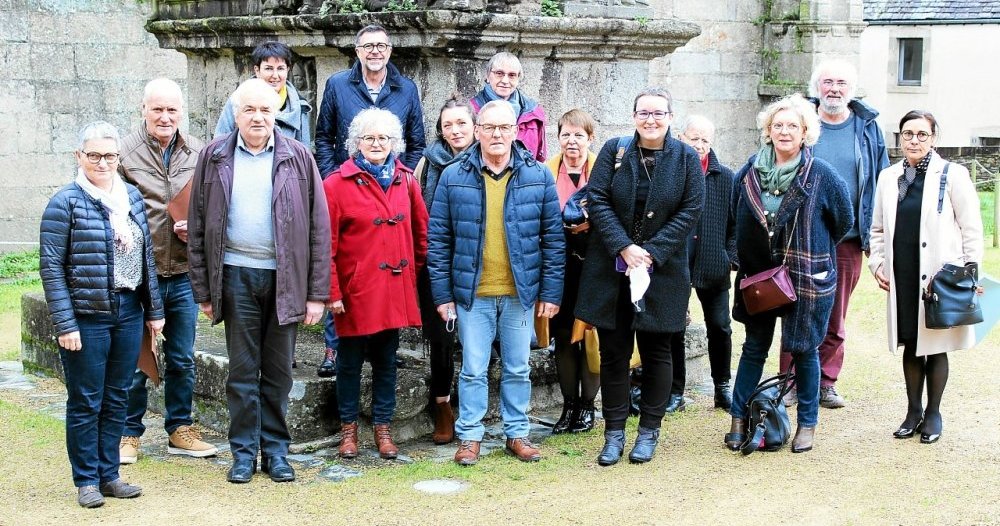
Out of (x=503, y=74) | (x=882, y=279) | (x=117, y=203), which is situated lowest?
(x=882, y=279)

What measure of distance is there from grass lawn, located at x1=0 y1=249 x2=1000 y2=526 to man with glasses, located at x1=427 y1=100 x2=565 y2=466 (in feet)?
1.37

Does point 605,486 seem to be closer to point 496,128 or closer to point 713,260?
point 713,260

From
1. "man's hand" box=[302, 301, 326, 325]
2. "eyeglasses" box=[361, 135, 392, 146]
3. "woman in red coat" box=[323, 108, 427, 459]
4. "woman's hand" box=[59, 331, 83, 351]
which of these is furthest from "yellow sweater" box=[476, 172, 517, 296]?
"woman's hand" box=[59, 331, 83, 351]

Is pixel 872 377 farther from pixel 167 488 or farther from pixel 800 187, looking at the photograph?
pixel 167 488

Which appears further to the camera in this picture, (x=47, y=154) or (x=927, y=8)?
(x=927, y=8)

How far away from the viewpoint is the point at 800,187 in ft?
20.9

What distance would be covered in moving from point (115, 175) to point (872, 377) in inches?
193

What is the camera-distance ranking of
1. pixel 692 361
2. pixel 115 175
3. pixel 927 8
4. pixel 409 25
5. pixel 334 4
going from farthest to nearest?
pixel 927 8, pixel 692 361, pixel 334 4, pixel 409 25, pixel 115 175

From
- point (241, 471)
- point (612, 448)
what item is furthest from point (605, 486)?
point (241, 471)

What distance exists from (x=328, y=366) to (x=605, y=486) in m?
1.71

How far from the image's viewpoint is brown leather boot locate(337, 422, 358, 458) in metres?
6.31

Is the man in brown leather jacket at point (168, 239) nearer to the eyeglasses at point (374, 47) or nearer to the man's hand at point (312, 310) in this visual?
the man's hand at point (312, 310)

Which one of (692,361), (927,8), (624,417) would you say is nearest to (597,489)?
(624,417)

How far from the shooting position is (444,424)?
6.70 meters
